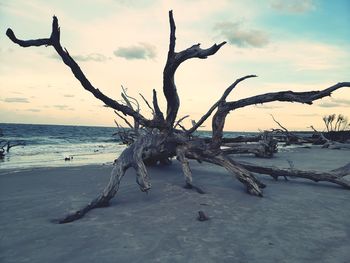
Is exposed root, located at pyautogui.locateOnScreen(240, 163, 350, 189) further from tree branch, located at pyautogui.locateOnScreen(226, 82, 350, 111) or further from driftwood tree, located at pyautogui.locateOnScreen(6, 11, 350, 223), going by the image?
tree branch, located at pyautogui.locateOnScreen(226, 82, 350, 111)

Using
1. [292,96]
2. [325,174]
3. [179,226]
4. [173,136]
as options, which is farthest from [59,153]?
[179,226]

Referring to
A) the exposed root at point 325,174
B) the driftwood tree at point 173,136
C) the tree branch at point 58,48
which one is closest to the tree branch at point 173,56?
the driftwood tree at point 173,136

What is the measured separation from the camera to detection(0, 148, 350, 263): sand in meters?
2.67

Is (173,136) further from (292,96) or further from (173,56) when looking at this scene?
(292,96)

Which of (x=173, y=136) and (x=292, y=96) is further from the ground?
(x=292, y=96)

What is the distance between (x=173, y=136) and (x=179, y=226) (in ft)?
10.0

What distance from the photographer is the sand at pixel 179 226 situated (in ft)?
8.76

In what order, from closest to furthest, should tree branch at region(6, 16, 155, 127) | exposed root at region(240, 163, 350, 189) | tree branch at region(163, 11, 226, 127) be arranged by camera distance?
tree branch at region(6, 16, 155, 127), tree branch at region(163, 11, 226, 127), exposed root at region(240, 163, 350, 189)

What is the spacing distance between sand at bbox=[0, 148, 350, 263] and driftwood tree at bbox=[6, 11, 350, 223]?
0.26 metres

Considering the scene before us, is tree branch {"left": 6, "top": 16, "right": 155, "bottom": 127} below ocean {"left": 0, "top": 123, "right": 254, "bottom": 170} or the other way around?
the other way around

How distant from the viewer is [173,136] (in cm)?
627

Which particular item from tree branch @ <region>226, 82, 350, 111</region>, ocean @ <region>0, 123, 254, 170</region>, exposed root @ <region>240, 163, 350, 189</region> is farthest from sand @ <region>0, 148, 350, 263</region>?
ocean @ <region>0, 123, 254, 170</region>

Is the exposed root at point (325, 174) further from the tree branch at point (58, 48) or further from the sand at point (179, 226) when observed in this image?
the tree branch at point (58, 48)

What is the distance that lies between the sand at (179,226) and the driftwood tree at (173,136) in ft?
0.85
